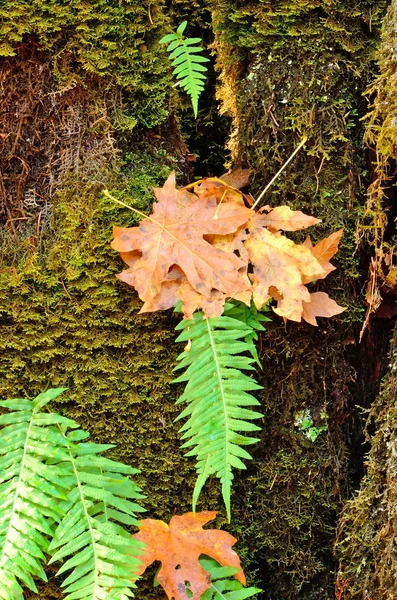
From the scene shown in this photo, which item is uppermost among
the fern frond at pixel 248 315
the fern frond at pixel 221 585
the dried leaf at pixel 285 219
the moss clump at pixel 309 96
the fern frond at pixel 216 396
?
the moss clump at pixel 309 96

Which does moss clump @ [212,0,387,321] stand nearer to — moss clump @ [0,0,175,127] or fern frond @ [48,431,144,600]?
moss clump @ [0,0,175,127]

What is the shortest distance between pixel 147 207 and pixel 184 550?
1234 mm

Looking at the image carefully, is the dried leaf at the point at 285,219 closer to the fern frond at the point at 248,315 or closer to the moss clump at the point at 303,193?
the moss clump at the point at 303,193

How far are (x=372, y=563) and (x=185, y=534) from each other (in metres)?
0.68

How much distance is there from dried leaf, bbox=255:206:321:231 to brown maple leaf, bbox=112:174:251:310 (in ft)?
0.31

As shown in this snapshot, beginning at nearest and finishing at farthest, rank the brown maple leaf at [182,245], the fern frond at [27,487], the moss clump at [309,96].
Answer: the fern frond at [27,487]
the brown maple leaf at [182,245]
the moss clump at [309,96]

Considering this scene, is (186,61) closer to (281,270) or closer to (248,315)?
(281,270)

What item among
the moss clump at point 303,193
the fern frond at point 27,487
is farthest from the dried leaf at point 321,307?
the fern frond at point 27,487

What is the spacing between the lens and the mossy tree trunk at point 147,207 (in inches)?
89.8

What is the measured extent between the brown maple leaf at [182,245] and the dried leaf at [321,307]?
0.29 metres

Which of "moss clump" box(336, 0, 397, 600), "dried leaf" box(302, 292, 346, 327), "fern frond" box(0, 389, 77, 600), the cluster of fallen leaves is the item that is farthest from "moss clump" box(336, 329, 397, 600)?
"fern frond" box(0, 389, 77, 600)

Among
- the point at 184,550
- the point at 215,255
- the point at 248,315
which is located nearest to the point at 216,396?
the point at 248,315

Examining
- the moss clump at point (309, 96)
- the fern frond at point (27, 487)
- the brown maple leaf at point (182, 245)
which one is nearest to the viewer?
the fern frond at point (27, 487)

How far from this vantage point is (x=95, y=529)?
6.61ft
